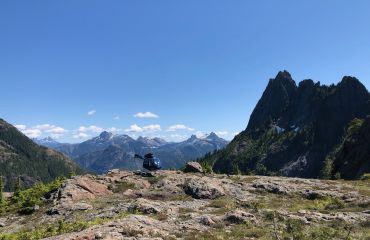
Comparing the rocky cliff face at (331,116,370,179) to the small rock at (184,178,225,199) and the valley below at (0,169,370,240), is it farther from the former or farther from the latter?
the small rock at (184,178,225,199)

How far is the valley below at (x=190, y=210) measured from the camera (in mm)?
24719

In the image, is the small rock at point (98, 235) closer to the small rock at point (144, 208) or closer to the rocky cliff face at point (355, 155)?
the small rock at point (144, 208)

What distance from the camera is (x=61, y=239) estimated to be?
73.5ft

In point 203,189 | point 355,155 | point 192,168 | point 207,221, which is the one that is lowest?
point 207,221

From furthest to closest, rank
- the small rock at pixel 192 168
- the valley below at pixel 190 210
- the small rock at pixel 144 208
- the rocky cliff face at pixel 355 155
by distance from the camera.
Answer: the rocky cliff face at pixel 355 155 → the small rock at pixel 192 168 → the small rock at pixel 144 208 → the valley below at pixel 190 210

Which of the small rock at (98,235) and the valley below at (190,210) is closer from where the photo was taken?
the small rock at (98,235)

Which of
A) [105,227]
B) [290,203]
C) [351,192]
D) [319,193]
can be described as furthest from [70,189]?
[351,192]

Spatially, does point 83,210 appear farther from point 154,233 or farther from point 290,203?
point 290,203

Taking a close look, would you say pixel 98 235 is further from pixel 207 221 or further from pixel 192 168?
pixel 192 168

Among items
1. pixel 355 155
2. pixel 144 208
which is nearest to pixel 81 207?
pixel 144 208

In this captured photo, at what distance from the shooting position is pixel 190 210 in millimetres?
35062

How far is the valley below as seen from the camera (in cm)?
2472

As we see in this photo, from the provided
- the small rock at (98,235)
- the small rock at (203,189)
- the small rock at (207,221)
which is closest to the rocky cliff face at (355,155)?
the small rock at (203,189)

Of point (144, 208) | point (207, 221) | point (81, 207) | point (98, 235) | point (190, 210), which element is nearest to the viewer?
point (98, 235)
